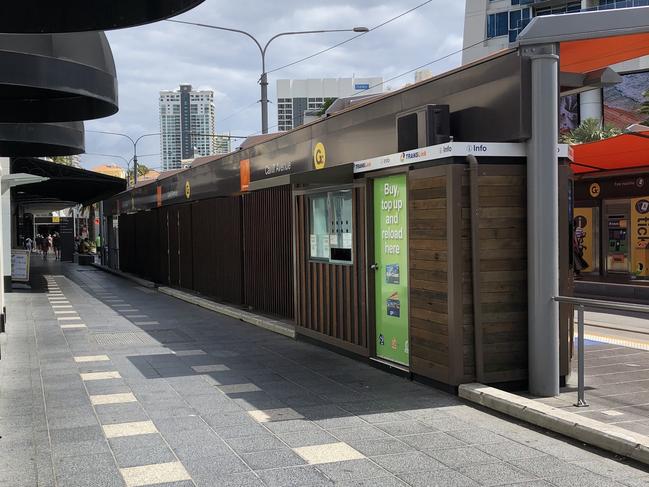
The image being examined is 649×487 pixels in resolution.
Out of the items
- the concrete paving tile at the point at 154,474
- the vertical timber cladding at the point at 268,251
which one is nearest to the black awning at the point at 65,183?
the vertical timber cladding at the point at 268,251

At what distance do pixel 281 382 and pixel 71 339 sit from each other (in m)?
4.78

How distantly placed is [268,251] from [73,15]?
23.3ft

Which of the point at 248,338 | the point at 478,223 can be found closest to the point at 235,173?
the point at 248,338

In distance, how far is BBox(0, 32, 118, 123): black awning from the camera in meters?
9.08

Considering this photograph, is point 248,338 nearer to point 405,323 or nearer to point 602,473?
point 405,323

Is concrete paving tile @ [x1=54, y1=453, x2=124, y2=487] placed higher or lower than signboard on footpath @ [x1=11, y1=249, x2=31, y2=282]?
lower

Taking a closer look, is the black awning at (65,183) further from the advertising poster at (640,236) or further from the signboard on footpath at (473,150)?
the signboard on footpath at (473,150)

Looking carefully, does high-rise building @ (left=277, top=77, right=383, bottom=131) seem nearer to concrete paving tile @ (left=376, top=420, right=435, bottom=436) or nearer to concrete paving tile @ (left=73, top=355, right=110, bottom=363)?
concrete paving tile @ (left=73, top=355, right=110, bottom=363)

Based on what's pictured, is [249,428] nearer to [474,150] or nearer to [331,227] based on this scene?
[474,150]

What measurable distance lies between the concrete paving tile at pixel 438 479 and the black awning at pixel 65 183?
19242mm

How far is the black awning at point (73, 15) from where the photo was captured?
19.5 feet

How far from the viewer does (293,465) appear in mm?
4691

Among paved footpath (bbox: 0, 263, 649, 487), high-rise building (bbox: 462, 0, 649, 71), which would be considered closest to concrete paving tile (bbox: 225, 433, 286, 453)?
paved footpath (bbox: 0, 263, 649, 487)

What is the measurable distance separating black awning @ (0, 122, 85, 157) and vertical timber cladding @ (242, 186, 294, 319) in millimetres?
4675
